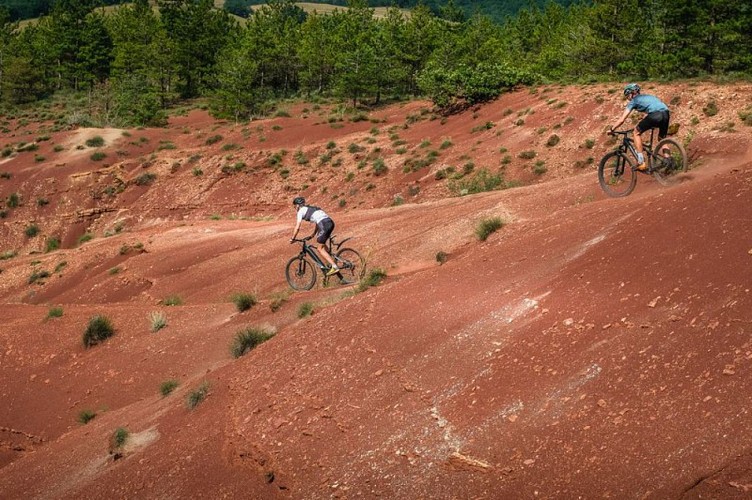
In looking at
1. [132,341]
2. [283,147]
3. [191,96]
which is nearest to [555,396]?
[132,341]

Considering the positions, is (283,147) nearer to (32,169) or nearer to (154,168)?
(154,168)

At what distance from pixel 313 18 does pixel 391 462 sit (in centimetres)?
7643

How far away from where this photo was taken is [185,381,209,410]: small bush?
33.4 feet

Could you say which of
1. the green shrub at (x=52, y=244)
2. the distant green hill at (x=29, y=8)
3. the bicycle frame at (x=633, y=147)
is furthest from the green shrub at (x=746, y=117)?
the distant green hill at (x=29, y=8)

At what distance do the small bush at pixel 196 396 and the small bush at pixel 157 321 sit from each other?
5232 millimetres

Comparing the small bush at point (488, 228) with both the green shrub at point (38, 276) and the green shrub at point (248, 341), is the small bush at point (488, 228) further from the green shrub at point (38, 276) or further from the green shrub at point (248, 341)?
the green shrub at point (38, 276)

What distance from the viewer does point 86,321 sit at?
16.8 metres

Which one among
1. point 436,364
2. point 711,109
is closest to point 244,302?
point 436,364

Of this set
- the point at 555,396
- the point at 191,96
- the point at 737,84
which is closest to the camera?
the point at 555,396

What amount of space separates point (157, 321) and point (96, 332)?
1.47 metres

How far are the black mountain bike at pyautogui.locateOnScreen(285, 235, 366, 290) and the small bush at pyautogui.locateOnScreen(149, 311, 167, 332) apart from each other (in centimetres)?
293

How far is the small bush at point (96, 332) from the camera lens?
50.9ft

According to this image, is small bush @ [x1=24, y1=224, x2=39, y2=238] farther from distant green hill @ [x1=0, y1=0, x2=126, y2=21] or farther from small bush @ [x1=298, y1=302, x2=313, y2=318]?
distant green hill @ [x1=0, y1=0, x2=126, y2=21]

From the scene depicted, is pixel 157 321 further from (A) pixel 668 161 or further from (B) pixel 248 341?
(A) pixel 668 161
